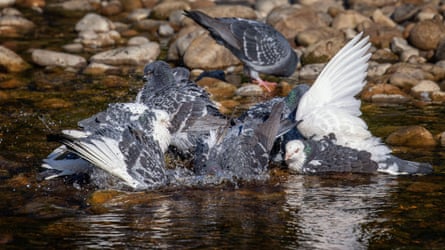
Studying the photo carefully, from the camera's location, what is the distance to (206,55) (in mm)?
12352

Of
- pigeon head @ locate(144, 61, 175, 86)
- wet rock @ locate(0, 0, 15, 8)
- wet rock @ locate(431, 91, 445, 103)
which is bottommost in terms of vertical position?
wet rock @ locate(0, 0, 15, 8)

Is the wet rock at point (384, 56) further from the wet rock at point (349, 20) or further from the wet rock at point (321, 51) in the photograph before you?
the wet rock at point (349, 20)

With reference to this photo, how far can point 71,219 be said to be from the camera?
20.6 feet

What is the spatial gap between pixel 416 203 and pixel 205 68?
6.12 meters

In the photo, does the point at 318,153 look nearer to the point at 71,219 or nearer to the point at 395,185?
the point at 395,185

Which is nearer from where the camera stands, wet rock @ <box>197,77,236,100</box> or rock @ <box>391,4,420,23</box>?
wet rock @ <box>197,77,236,100</box>

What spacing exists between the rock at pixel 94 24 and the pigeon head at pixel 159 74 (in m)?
5.73

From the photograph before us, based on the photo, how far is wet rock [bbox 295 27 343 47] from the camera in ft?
42.9

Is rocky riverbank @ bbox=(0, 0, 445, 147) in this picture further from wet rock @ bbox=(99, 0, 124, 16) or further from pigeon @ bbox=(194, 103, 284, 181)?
pigeon @ bbox=(194, 103, 284, 181)

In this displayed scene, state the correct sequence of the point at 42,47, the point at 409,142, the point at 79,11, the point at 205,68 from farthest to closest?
the point at 79,11
the point at 42,47
the point at 205,68
the point at 409,142

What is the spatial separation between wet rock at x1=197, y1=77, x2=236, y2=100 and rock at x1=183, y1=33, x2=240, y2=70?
3.23ft

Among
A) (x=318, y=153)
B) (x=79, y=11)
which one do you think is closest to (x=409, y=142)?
(x=318, y=153)

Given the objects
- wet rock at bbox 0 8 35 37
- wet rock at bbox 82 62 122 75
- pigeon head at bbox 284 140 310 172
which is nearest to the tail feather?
pigeon head at bbox 284 140 310 172

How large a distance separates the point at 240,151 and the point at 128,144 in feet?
3.28
